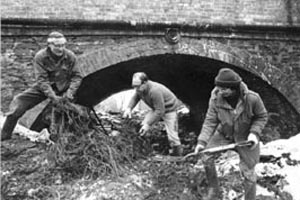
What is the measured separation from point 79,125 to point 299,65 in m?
5.57

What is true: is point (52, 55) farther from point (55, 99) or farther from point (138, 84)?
point (138, 84)

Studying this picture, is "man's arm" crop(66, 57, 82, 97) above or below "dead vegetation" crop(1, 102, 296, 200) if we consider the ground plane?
above

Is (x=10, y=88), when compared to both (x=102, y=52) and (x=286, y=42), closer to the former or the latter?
(x=102, y=52)

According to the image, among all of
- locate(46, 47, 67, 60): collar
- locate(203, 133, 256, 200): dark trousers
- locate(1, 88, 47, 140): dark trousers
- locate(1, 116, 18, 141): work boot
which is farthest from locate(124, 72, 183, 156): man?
locate(203, 133, 256, 200): dark trousers

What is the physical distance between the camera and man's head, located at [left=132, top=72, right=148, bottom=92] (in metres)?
7.69

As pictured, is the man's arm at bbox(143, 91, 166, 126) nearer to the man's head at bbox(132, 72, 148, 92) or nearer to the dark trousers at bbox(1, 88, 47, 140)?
the man's head at bbox(132, 72, 148, 92)

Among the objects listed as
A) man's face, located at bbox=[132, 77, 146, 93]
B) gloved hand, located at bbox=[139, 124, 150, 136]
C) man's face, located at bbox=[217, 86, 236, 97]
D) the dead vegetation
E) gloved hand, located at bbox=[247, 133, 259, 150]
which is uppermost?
man's face, located at bbox=[217, 86, 236, 97]

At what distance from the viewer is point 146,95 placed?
7.86 meters

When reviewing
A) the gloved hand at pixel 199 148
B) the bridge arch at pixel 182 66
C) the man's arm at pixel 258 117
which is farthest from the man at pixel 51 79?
the man's arm at pixel 258 117

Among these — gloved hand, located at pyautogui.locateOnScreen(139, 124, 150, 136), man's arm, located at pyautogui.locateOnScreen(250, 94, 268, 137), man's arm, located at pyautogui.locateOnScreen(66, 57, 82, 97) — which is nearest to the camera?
man's arm, located at pyautogui.locateOnScreen(250, 94, 268, 137)

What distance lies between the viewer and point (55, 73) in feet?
23.6

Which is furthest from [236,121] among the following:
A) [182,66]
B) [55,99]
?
[182,66]

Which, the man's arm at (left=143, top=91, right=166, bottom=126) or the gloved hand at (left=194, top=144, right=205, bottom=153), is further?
the man's arm at (left=143, top=91, right=166, bottom=126)

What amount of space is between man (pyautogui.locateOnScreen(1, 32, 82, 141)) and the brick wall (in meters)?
2.41
